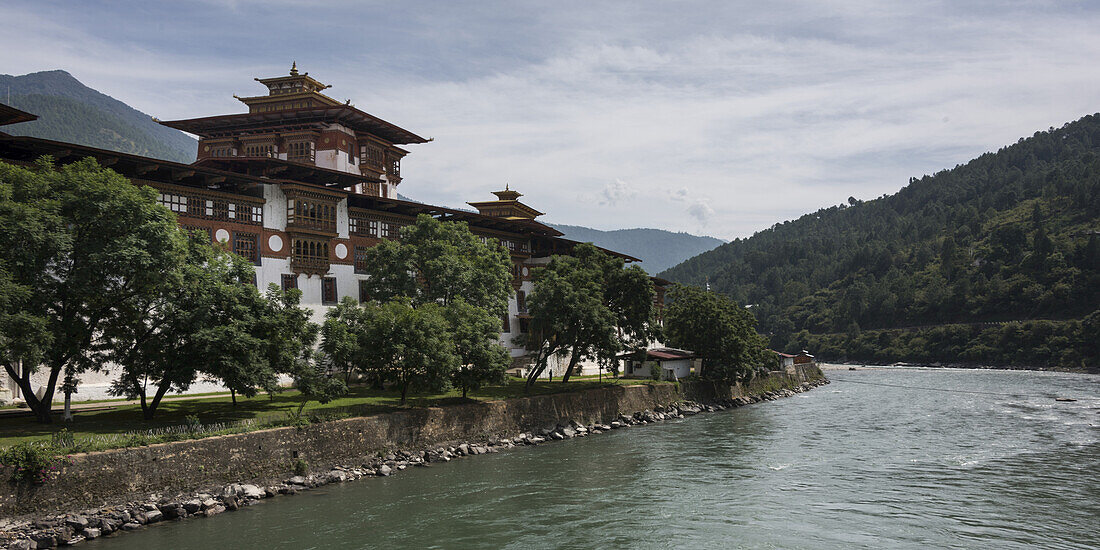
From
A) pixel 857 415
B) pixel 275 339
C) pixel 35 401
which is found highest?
pixel 275 339

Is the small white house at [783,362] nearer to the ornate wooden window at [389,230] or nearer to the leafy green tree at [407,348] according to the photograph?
the ornate wooden window at [389,230]

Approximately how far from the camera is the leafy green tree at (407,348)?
44.0m

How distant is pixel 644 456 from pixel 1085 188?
19639 cm

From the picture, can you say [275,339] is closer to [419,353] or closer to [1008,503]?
[419,353]

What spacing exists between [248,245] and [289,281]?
4.08 m

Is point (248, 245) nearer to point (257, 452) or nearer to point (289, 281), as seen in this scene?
point (289, 281)

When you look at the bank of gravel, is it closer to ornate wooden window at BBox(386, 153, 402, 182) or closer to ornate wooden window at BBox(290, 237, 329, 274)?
ornate wooden window at BBox(290, 237, 329, 274)

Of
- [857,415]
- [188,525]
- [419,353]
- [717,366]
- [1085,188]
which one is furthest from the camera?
[1085,188]

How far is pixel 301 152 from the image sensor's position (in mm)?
74875

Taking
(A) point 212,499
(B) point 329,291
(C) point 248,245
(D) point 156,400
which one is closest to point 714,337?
(B) point 329,291

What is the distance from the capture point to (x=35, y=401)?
112ft

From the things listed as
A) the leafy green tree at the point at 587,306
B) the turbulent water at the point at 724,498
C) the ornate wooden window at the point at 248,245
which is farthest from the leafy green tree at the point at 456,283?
the ornate wooden window at the point at 248,245

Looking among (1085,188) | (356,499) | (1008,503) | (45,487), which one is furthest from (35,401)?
(1085,188)

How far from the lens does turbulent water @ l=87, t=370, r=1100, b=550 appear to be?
27.2 meters
